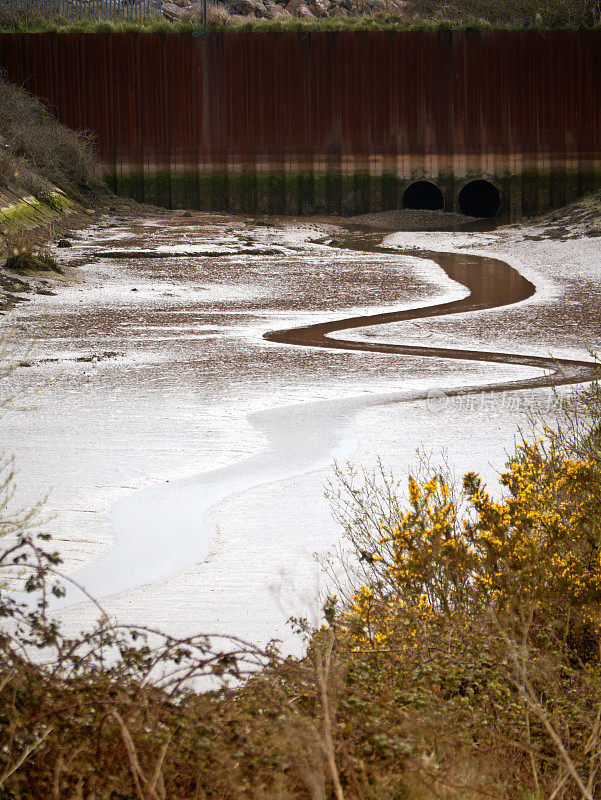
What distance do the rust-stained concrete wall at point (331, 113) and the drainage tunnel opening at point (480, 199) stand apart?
2616 mm

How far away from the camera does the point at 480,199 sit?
28297mm

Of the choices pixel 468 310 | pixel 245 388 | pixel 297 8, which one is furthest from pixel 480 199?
pixel 245 388

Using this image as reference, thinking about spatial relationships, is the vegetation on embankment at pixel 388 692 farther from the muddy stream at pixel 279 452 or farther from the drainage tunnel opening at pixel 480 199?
the drainage tunnel opening at pixel 480 199

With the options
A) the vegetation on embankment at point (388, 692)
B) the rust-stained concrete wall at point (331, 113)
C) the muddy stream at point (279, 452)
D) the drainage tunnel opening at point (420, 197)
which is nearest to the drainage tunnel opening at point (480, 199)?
the drainage tunnel opening at point (420, 197)

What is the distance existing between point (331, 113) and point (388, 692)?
23.2 meters

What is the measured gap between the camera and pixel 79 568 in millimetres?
5988

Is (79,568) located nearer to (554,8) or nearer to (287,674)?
(287,674)

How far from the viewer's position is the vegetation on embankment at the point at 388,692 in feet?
9.89

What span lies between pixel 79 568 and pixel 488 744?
299 cm

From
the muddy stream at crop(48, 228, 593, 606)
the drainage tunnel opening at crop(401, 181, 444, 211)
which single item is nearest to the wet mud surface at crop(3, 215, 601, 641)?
the muddy stream at crop(48, 228, 593, 606)

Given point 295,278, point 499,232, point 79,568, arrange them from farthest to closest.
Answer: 1. point 499,232
2. point 295,278
3. point 79,568

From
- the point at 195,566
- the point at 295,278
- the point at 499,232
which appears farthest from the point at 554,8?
the point at 195,566

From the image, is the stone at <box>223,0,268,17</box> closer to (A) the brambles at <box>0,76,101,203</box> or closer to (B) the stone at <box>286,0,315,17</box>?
(B) the stone at <box>286,0,315,17</box>

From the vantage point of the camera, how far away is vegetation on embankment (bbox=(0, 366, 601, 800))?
3.02 m
